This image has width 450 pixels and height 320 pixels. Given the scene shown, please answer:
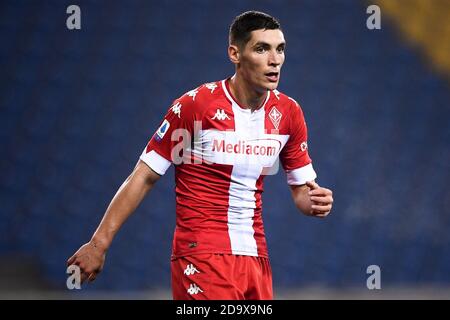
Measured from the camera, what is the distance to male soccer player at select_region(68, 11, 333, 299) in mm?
3580

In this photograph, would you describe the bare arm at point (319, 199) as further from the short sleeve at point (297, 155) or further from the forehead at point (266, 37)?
the forehead at point (266, 37)

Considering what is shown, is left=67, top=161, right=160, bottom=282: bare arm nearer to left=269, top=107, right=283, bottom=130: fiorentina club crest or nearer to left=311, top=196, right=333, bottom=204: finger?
left=269, top=107, right=283, bottom=130: fiorentina club crest

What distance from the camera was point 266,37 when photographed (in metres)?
3.77

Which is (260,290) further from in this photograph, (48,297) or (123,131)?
(123,131)

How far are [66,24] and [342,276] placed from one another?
9.65 ft

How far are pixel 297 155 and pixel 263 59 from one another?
489 mm

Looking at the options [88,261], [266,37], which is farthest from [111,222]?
[266,37]

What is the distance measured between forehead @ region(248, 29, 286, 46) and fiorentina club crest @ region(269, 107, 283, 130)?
0.30 meters

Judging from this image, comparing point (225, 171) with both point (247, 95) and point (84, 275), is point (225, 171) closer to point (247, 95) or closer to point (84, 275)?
point (247, 95)

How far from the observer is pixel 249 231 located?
373cm

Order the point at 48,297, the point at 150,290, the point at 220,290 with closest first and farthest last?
the point at 220,290, the point at 48,297, the point at 150,290

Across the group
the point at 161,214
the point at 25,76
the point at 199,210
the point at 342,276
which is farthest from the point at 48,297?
the point at 199,210

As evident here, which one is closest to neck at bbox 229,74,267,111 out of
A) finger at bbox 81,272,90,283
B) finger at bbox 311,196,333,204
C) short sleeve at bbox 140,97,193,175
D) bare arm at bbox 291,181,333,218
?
short sleeve at bbox 140,97,193,175

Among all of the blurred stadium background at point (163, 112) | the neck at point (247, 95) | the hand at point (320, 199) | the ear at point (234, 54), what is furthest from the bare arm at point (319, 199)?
the blurred stadium background at point (163, 112)
